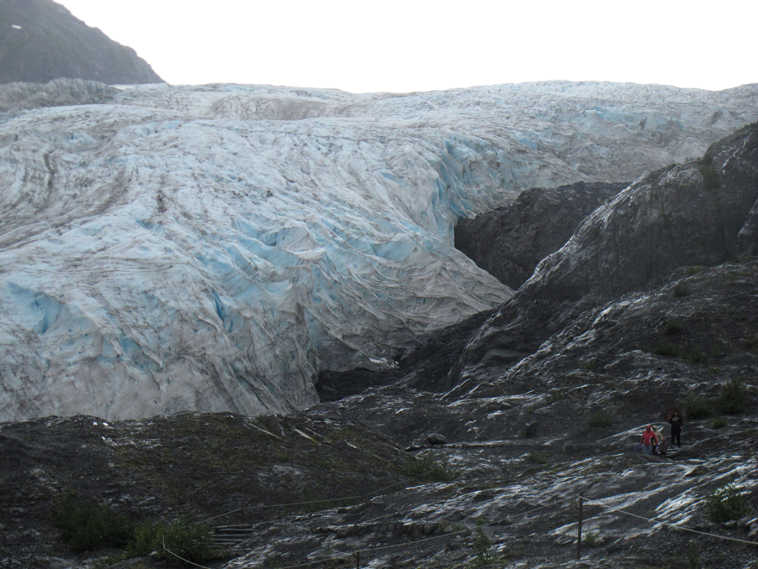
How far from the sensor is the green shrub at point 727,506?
28.1 ft

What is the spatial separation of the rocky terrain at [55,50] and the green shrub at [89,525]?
66.3m

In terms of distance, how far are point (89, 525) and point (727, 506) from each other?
8.23 metres

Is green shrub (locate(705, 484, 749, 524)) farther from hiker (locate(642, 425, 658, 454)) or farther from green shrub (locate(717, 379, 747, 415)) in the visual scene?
green shrub (locate(717, 379, 747, 415))

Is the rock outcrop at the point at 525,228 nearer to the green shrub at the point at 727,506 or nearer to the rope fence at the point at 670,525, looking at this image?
the rope fence at the point at 670,525

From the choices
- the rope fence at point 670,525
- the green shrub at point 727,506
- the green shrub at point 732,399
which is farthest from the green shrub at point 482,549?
the green shrub at point 732,399

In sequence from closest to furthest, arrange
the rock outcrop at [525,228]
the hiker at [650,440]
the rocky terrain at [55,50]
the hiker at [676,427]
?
the hiker at [650,440] → the hiker at [676,427] → the rock outcrop at [525,228] → the rocky terrain at [55,50]

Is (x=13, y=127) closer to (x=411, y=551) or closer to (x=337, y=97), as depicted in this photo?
(x=337, y=97)

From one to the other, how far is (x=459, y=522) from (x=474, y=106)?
A: 128 ft

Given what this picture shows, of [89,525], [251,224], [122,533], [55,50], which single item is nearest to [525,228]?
[251,224]

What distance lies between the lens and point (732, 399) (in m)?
15.3

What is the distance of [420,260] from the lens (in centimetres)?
3161

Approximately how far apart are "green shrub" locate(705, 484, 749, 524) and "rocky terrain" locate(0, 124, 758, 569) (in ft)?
0.08

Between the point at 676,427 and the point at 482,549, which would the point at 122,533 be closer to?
the point at 482,549

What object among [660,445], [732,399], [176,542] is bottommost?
[176,542]
